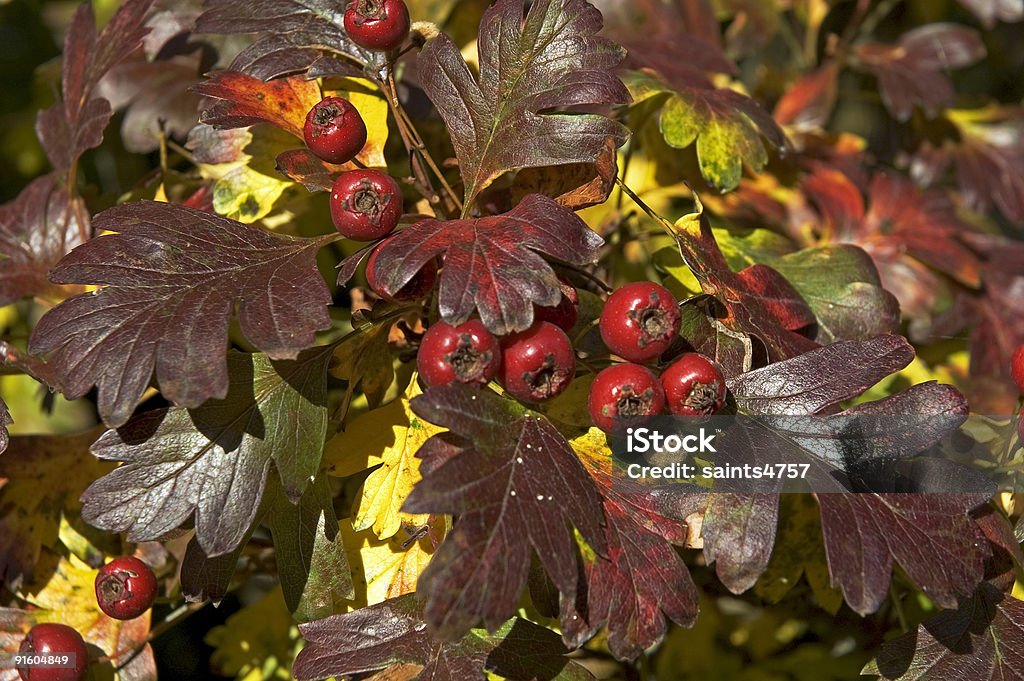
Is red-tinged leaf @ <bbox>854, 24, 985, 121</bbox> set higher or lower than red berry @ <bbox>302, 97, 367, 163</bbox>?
lower

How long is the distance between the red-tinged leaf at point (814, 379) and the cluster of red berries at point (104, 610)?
0.61 m

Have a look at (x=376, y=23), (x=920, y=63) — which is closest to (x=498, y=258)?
(x=376, y=23)

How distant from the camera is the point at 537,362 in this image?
0.77 meters

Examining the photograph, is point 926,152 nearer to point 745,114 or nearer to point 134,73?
point 745,114

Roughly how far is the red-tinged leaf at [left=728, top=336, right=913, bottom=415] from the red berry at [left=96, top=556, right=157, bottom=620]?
0.60 meters

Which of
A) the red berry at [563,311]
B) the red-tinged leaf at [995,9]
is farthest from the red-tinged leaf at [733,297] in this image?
the red-tinged leaf at [995,9]

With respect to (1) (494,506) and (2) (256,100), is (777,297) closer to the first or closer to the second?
(1) (494,506)

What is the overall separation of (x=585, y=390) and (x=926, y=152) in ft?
3.68

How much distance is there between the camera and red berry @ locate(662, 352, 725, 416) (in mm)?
782

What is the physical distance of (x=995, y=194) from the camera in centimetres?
163

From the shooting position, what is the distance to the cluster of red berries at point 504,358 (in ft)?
2.52

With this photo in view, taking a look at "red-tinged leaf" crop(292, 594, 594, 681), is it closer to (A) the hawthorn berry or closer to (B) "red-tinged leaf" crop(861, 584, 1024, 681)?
(B) "red-tinged leaf" crop(861, 584, 1024, 681)

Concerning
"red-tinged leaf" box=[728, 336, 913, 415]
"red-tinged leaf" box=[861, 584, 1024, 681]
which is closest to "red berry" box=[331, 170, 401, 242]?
"red-tinged leaf" box=[728, 336, 913, 415]

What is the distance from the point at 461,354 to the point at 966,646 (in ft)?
1.77
